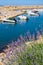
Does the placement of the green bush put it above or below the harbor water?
above

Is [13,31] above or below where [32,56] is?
below

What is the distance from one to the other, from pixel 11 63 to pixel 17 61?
0.68 ft

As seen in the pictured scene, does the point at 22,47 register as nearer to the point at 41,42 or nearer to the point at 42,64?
the point at 41,42

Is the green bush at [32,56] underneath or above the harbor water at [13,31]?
above

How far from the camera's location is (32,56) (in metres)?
4.70

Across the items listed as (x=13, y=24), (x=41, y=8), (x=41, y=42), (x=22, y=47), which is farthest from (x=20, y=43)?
(x=41, y=8)

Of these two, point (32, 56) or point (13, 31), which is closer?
point (32, 56)

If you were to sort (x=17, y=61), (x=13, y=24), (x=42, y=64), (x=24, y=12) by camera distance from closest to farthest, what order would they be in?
A: (x=42, y=64)
(x=17, y=61)
(x=13, y=24)
(x=24, y=12)

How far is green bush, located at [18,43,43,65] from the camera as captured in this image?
4586 millimetres

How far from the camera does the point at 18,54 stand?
15.9 feet

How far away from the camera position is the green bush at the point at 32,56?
15.0 ft

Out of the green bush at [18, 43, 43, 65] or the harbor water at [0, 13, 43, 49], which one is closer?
the green bush at [18, 43, 43, 65]

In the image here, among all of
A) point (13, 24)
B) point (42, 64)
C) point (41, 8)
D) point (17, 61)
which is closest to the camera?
point (42, 64)

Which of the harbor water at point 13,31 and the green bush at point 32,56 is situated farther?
the harbor water at point 13,31
